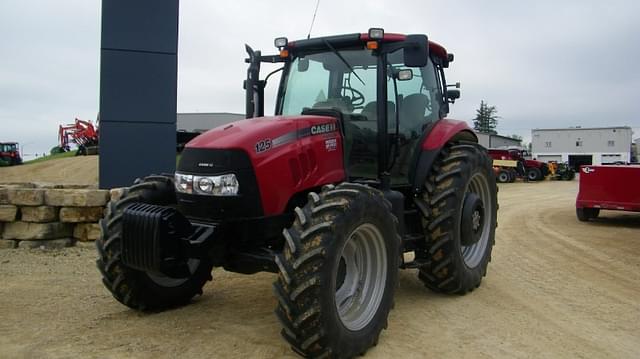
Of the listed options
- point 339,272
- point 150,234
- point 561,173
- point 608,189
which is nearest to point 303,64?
point 339,272

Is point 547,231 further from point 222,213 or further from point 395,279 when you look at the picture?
point 222,213

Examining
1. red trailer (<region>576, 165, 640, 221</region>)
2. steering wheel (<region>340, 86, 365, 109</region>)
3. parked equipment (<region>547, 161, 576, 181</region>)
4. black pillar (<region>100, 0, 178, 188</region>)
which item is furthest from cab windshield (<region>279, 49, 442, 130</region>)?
parked equipment (<region>547, 161, 576, 181</region>)

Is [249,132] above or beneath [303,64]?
beneath

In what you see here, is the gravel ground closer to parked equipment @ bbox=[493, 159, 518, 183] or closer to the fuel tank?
the fuel tank

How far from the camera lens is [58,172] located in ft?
78.5

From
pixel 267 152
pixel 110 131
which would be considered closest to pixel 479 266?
pixel 267 152

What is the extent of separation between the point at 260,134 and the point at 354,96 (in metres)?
1.40

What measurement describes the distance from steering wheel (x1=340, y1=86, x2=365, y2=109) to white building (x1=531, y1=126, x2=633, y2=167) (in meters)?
50.9

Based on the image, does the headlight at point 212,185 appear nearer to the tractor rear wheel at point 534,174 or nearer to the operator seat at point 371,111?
the operator seat at point 371,111

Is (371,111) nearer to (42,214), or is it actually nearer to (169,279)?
(169,279)

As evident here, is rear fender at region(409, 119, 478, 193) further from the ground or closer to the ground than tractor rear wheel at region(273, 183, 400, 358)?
further from the ground

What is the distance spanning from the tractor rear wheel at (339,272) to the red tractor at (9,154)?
125ft

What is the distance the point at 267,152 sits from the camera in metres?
4.25

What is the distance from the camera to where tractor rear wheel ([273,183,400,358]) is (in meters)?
3.67
